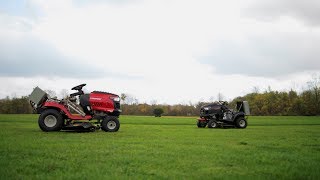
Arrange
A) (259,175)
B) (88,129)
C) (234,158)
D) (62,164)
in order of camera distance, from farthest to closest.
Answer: (88,129) < (234,158) < (62,164) < (259,175)

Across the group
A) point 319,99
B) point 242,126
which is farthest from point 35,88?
point 319,99

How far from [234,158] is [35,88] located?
11.9 metres

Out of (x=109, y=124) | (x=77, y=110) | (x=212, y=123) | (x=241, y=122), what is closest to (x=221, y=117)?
(x=212, y=123)

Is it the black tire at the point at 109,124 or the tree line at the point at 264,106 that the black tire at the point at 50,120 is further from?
the tree line at the point at 264,106

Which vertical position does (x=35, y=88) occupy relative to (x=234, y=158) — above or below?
above

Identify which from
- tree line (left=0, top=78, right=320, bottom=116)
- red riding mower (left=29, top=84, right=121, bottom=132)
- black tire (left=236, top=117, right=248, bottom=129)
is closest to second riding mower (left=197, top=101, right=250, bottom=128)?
black tire (left=236, top=117, right=248, bottom=129)

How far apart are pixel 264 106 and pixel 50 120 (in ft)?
306

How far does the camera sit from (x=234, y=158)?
8.88m

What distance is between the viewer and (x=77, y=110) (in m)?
17.7

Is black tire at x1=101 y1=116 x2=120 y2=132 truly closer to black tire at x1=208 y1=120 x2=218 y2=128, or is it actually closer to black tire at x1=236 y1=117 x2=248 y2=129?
black tire at x1=208 y1=120 x2=218 y2=128

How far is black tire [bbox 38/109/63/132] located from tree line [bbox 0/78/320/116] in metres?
76.1

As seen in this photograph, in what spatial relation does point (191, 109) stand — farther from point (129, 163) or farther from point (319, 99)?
point (129, 163)

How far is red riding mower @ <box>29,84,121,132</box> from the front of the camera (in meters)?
17.1

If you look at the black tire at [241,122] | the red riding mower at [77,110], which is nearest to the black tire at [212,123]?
the black tire at [241,122]
